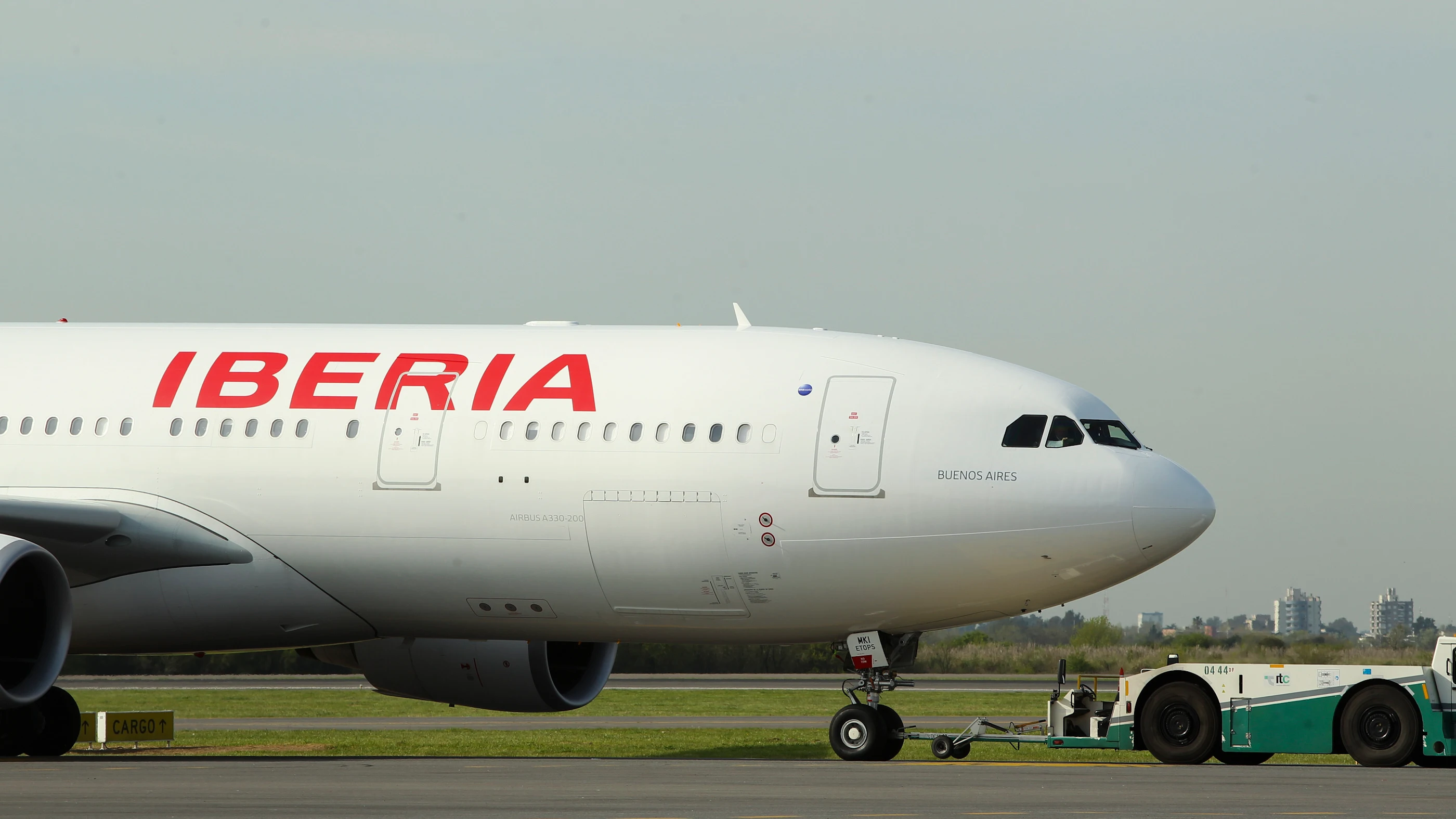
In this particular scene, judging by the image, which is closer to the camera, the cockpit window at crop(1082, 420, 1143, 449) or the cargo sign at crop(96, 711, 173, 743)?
the cockpit window at crop(1082, 420, 1143, 449)

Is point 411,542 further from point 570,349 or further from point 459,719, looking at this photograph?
point 459,719

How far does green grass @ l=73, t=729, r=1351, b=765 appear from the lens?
75.7 feet

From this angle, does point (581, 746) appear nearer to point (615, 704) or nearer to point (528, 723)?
point (528, 723)

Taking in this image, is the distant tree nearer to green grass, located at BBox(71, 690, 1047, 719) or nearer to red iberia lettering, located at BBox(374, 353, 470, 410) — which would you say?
green grass, located at BBox(71, 690, 1047, 719)

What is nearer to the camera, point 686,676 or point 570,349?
point 570,349

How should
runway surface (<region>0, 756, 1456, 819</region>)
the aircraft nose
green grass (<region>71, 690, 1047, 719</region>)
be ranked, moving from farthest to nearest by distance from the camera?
green grass (<region>71, 690, 1047, 719</region>) < the aircraft nose < runway surface (<region>0, 756, 1456, 819</region>)

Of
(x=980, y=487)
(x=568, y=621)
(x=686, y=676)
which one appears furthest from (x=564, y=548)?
(x=686, y=676)

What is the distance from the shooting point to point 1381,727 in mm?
19469

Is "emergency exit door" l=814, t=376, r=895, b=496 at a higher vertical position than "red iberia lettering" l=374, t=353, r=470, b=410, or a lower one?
lower

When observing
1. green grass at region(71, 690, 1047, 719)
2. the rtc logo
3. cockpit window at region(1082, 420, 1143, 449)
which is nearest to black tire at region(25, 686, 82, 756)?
the rtc logo

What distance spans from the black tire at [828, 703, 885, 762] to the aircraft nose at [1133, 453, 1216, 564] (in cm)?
326

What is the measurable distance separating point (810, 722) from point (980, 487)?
49.1ft

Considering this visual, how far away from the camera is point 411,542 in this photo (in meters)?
19.8

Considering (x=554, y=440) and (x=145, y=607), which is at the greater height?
(x=554, y=440)
